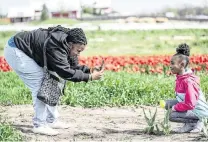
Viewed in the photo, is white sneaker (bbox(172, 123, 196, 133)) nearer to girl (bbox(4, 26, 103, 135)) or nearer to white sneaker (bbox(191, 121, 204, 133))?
white sneaker (bbox(191, 121, 204, 133))

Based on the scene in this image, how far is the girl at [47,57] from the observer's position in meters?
→ 6.22

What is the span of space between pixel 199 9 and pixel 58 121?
136 feet

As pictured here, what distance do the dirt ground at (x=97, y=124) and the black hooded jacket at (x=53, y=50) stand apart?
69 cm

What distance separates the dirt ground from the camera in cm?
632

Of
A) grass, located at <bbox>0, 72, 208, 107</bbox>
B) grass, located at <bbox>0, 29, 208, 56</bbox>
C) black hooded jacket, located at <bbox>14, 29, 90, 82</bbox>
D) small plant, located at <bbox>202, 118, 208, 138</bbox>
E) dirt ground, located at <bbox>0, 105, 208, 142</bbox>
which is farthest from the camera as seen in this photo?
grass, located at <bbox>0, 29, 208, 56</bbox>

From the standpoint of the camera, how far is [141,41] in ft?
73.0

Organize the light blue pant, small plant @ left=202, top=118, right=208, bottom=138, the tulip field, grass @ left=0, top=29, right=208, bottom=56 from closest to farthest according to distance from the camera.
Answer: small plant @ left=202, top=118, right=208, bottom=138
the light blue pant
the tulip field
grass @ left=0, top=29, right=208, bottom=56

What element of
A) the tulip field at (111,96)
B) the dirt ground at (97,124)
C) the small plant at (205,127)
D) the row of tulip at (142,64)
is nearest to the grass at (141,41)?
the row of tulip at (142,64)

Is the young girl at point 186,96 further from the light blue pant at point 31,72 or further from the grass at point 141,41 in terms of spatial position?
the grass at point 141,41

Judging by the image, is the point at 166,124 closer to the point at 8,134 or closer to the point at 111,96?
the point at 8,134

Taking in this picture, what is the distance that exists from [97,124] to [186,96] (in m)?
1.51

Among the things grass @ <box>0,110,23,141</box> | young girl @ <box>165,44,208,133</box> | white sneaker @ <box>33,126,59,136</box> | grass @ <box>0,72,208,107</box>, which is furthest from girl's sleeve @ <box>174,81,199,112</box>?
grass @ <box>0,72,208,107</box>

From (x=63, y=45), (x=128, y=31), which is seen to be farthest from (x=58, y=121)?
(x=128, y=31)

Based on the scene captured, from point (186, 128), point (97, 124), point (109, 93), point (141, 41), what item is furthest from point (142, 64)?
point (141, 41)
